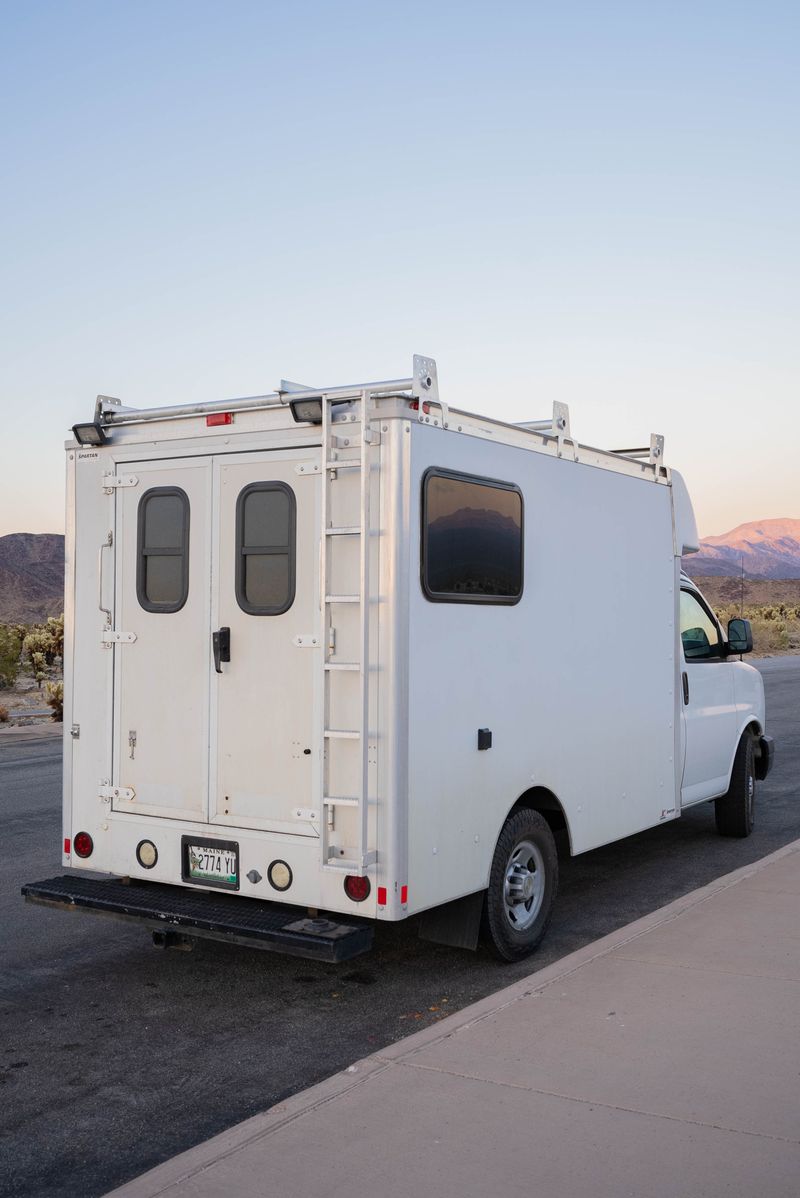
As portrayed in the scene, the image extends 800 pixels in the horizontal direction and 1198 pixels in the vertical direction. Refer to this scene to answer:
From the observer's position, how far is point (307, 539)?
224 inches

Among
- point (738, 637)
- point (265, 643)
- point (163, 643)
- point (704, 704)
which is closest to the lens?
point (265, 643)

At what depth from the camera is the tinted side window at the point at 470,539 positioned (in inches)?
222

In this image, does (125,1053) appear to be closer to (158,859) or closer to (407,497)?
(158,859)

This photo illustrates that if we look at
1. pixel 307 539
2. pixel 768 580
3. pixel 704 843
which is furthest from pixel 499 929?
pixel 768 580

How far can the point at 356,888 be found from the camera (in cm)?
543

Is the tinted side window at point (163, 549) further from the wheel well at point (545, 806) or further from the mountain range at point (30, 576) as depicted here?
the mountain range at point (30, 576)

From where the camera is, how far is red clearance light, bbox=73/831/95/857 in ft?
20.8

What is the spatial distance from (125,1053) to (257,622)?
1.96 meters

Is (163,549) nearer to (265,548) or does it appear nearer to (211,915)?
(265,548)

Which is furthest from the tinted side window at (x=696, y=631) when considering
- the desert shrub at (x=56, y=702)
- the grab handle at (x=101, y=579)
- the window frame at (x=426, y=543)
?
the desert shrub at (x=56, y=702)

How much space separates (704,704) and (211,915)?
14.4 ft

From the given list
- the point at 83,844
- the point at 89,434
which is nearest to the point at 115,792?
the point at 83,844

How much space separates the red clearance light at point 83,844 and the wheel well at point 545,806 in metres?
2.14

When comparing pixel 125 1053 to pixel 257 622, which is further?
pixel 257 622
